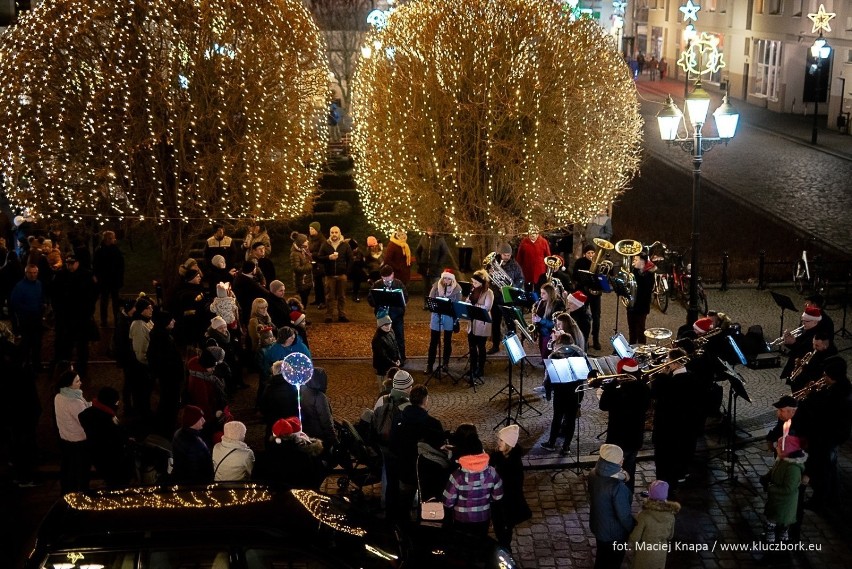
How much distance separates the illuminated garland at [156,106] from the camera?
16.7 m

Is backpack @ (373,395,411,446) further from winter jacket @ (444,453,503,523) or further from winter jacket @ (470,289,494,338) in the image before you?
winter jacket @ (470,289,494,338)

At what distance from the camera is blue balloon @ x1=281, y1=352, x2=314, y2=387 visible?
11.7 m

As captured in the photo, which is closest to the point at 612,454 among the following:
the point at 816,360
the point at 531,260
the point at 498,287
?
the point at 816,360

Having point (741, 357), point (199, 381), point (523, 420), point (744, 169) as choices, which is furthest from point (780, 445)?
point (744, 169)

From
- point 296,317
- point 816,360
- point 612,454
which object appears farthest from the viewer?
point 296,317

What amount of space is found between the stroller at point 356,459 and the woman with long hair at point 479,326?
3.82 meters

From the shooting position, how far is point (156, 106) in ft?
56.3

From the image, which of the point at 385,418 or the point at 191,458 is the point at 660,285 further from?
the point at 191,458

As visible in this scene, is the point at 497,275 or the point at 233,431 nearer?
the point at 233,431

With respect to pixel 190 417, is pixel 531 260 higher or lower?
lower

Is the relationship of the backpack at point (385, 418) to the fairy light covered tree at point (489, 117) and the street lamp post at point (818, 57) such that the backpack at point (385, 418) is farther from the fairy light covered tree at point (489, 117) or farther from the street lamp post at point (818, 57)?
the street lamp post at point (818, 57)

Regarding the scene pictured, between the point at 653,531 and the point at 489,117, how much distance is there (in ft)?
31.3

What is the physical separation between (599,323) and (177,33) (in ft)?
26.1

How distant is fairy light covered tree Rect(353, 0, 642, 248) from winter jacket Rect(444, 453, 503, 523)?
8.91m
